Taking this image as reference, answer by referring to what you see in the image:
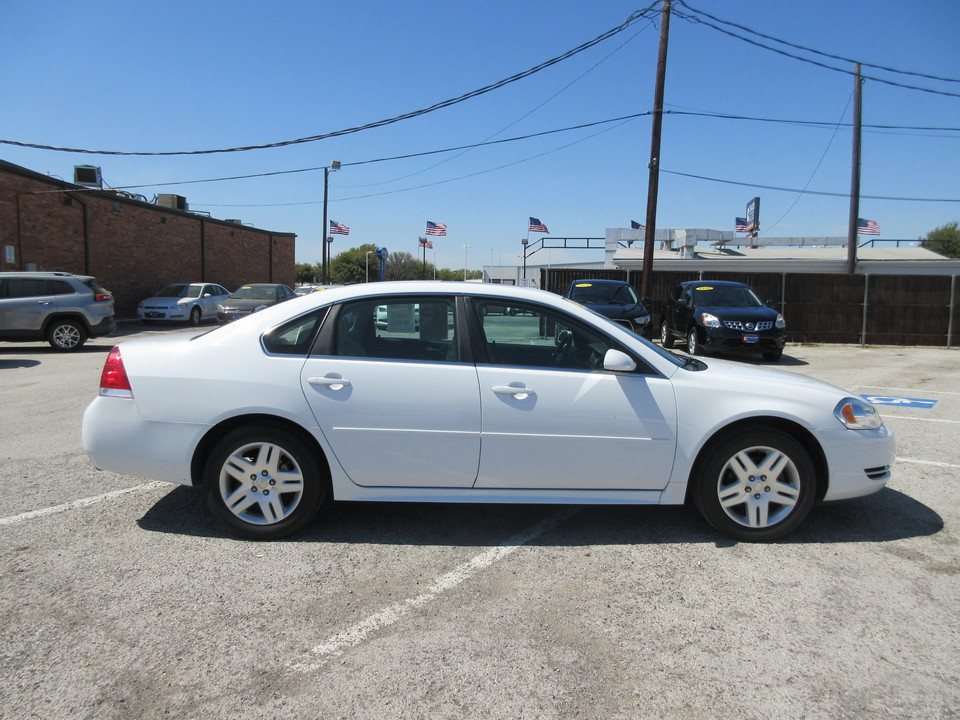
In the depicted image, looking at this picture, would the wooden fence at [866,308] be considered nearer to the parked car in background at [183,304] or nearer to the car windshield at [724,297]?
the car windshield at [724,297]

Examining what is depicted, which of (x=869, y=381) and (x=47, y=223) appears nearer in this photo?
(x=869, y=381)

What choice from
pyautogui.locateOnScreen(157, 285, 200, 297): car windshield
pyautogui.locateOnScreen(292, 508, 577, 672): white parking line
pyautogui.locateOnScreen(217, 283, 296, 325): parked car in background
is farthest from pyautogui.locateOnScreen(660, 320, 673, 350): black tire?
pyautogui.locateOnScreen(157, 285, 200, 297): car windshield

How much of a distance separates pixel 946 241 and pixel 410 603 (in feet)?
278

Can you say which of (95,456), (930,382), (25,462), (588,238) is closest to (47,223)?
(25,462)

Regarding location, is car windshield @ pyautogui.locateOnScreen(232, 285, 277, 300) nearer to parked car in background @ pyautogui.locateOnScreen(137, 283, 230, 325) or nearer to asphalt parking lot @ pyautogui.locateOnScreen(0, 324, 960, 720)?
parked car in background @ pyautogui.locateOnScreen(137, 283, 230, 325)

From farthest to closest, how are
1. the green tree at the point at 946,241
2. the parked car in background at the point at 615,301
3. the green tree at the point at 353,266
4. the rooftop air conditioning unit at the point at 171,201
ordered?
1. the green tree at the point at 353,266
2. the green tree at the point at 946,241
3. the rooftop air conditioning unit at the point at 171,201
4. the parked car in background at the point at 615,301

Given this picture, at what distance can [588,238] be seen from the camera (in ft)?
150

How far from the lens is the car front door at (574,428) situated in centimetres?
365

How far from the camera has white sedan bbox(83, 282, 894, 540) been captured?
365 centimetres

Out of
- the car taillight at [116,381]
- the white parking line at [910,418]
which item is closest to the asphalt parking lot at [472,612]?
the car taillight at [116,381]

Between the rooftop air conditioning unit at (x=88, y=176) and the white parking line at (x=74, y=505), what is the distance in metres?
24.1

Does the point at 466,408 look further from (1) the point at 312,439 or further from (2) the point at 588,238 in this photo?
(2) the point at 588,238

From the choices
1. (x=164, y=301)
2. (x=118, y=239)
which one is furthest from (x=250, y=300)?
(x=118, y=239)

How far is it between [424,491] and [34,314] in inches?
525
